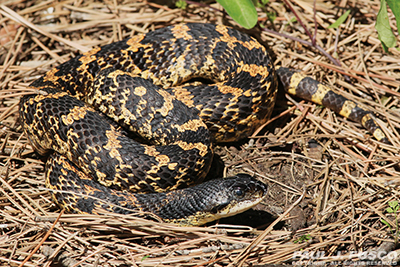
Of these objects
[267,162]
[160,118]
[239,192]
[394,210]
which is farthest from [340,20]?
[239,192]

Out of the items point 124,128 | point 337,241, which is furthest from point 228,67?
point 337,241

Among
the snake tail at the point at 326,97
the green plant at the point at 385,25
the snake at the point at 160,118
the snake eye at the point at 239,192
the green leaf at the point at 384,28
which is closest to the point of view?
the snake eye at the point at 239,192

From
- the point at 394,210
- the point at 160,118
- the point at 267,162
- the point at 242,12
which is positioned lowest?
the point at 394,210

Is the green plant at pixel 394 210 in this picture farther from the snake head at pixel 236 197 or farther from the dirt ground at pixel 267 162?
the snake head at pixel 236 197

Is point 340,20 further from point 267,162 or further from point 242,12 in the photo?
point 267,162

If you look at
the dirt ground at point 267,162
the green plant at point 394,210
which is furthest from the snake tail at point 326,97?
the green plant at point 394,210

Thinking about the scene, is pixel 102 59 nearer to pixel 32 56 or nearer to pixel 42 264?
pixel 32 56
